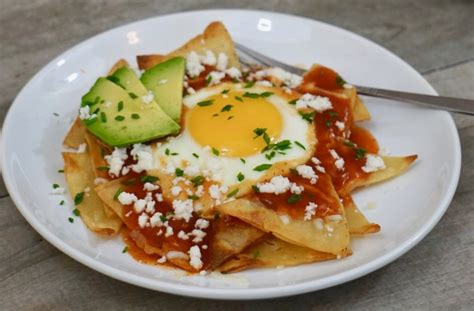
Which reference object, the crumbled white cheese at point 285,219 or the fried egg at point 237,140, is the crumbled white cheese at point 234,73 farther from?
the crumbled white cheese at point 285,219

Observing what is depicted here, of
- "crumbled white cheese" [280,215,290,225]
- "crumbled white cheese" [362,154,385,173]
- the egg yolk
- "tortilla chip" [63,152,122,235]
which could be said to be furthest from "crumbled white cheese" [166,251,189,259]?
"crumbled white cheese" [362,154,385,173]

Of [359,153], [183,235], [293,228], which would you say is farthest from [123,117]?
[359,153]

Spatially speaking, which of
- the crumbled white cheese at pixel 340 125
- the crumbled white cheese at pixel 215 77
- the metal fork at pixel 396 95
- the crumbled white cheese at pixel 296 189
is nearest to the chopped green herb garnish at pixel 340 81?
the metal fork at pixel 396 95

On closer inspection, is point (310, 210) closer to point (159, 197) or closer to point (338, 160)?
point (338, 160)

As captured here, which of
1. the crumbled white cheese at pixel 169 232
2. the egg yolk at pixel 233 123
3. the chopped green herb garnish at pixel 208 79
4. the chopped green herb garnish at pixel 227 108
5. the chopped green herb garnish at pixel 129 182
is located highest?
the chopped green herb garnish at pixel 227 108

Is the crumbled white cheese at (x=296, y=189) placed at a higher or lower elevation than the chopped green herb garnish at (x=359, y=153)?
higher

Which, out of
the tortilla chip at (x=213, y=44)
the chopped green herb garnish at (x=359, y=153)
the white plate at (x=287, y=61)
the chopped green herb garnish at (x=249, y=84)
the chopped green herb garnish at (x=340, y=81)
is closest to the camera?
the white plate at (x=287, y=61)
